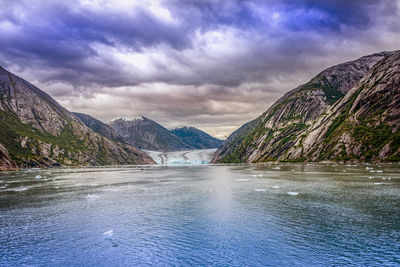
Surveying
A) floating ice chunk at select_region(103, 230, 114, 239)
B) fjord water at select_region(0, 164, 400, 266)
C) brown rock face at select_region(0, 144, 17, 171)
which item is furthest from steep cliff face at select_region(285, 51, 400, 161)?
brown rock face at select_region(0, 144, 17, 171)

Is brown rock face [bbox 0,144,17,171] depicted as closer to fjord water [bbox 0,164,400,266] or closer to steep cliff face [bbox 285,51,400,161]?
fjord water [bbox 0,164,400,266]

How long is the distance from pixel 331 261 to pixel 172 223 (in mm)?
14142

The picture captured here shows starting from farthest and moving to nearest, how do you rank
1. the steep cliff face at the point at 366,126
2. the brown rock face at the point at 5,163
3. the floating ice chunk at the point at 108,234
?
the brown rock face at the point at 5,163
the steep cliff face at the point at 366,126
the floating ice chunk at the point at 108,234

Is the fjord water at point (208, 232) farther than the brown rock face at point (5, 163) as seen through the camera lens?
No

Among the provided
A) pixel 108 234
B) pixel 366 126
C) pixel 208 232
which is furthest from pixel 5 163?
pixel 366 126

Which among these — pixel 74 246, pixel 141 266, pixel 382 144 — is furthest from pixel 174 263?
pixel 382 144

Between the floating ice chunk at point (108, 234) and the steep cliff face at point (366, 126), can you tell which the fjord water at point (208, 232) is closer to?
the floating ice chunk at point (108, 234)

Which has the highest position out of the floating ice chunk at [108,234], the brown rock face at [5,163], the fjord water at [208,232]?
the brown rock face at [5,163]

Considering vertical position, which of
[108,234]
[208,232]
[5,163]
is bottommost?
[208,232]

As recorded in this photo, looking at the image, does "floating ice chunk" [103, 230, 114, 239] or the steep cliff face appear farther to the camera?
the steep cliff face

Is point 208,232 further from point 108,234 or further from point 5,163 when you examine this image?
point 5,163

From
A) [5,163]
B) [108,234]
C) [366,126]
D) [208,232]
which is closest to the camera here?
[108,234]

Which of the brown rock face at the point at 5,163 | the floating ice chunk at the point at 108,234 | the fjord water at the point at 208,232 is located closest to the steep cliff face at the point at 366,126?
the fjord water at the point at 208,232

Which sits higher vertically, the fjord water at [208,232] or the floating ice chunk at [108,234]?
the floating ice chunk at [108,234]
